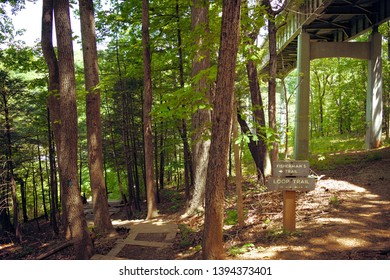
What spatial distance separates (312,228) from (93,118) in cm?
681

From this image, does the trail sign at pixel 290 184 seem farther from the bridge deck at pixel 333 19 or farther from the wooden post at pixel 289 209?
the bridge deck at pixel 333 19

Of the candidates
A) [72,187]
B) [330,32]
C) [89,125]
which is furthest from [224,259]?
[330,32]

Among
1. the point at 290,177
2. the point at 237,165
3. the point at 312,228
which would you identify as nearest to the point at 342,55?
the point at 237,165

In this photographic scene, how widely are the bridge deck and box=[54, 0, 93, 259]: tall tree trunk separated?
366 inches

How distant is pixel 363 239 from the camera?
505 cm

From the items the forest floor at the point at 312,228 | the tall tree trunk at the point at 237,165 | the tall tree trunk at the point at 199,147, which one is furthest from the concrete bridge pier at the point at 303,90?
the tall tree trunk at the point at 237,165

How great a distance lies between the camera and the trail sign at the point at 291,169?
5617 mm

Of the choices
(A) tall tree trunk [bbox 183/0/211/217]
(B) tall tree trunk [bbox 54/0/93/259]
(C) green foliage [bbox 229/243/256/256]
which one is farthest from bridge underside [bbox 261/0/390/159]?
(B) tall tree trunk [bbox 54/0/93/259]

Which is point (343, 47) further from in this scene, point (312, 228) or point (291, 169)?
point (312, 228)

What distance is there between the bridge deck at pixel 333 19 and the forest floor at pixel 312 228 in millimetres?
7035

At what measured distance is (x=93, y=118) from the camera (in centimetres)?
916

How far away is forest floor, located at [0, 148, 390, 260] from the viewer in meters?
4.95

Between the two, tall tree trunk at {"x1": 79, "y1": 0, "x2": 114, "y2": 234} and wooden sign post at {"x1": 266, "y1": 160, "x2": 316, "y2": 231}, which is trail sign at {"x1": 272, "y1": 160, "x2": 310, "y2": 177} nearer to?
wooden sign post at {"x1": 266, "y1": 160, "x2": 316, "y2": 231}
